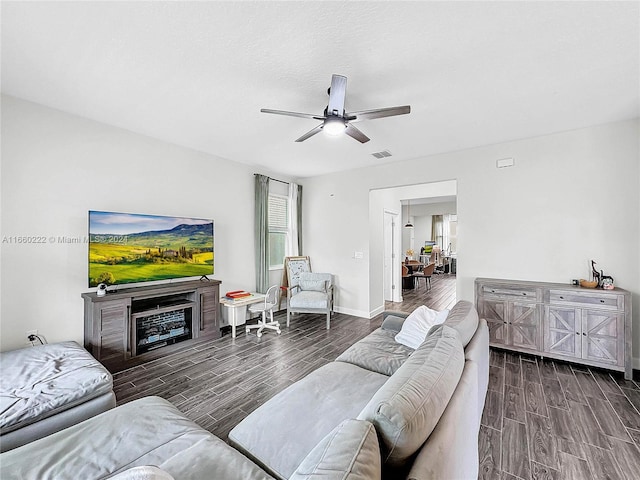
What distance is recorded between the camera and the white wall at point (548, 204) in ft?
10.5

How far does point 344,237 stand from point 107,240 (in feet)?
12.3

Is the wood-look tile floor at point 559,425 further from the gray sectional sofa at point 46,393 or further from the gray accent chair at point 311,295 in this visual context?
the gray sectional sofa at point 46,393

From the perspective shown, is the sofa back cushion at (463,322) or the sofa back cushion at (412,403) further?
the sofa back cushion at (463,322)

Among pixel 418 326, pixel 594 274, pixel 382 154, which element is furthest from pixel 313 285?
pixel 594 274

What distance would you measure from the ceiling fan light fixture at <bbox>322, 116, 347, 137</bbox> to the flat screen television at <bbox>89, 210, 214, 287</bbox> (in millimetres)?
2573

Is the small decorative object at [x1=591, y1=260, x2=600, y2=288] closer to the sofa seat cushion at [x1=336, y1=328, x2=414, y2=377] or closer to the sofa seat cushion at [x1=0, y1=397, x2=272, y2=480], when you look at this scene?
the sofa seat cushion at [x1=336, y1=328, x2=414, y2=377]

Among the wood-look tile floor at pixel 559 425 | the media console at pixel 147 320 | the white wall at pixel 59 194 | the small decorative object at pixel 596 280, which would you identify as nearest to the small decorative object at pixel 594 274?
the small decorative object at pixel 596 280

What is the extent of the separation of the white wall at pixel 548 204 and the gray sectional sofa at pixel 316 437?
103 inches

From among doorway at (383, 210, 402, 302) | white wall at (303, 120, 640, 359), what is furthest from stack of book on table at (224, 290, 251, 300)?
doorway at (383, 210, 402, 302)

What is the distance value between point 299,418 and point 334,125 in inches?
87.8

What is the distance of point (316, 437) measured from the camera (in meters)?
1.35

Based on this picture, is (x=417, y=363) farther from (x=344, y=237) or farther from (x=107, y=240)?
(x=344, y=237)

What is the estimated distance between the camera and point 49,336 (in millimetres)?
2898

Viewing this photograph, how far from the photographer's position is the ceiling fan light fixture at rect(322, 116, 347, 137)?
94.1 inches
